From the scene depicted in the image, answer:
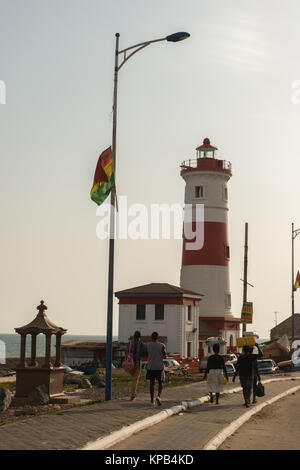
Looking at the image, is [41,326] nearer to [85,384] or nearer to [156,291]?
[85,384]

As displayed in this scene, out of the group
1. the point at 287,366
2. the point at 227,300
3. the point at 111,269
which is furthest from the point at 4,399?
the point at 227,300

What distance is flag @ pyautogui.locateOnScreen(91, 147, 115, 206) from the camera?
2025 centimetres

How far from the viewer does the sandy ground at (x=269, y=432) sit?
41.0 ft

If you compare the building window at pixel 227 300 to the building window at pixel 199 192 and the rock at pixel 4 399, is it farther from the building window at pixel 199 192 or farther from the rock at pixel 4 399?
the rock at pixel 4 399

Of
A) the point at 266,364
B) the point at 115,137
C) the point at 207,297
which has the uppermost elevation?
the point at 115,137

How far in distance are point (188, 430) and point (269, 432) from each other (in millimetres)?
1987

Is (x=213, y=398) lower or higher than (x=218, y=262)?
lower

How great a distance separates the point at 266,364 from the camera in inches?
1681

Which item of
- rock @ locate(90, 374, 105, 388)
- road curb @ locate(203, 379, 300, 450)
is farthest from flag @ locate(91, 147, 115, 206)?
rock @ locate(90, 374, 105, 388)

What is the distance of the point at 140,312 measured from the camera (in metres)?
56.7
